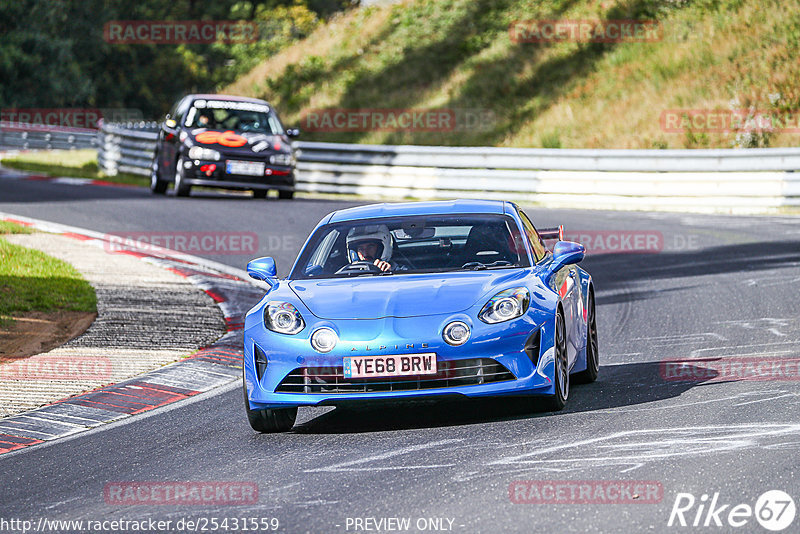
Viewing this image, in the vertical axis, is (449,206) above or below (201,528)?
above

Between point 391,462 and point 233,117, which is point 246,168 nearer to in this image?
point 233,117

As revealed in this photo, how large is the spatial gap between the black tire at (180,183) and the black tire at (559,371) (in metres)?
17.1

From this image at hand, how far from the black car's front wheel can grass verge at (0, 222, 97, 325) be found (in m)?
8.49

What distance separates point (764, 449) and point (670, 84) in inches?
979

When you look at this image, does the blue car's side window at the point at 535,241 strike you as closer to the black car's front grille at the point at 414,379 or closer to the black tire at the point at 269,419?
the black car's front grille at the point at 414,379

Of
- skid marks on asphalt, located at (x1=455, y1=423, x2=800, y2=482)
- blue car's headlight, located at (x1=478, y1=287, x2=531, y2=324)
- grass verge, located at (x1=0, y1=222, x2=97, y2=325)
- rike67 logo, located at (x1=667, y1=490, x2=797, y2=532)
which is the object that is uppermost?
→ blue car's headlight, located at (x1=478, y1=287, x2=531, y2=324)

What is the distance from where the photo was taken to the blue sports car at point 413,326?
710cm

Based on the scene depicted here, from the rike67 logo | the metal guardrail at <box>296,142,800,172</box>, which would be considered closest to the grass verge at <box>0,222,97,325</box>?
the rike67 logo

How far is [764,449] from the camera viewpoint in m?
6.25

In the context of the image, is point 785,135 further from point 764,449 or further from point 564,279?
point 764,449

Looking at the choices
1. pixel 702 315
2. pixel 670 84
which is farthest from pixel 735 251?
pixel 670 84

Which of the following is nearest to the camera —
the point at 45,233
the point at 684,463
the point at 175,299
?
the point at 684,463

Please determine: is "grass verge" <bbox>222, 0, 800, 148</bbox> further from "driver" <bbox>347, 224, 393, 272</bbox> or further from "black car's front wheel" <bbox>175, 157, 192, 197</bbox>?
"driver" <bbox>347, 224, 393, 272</bbox>

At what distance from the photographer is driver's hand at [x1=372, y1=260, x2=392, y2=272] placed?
8.18 meters
